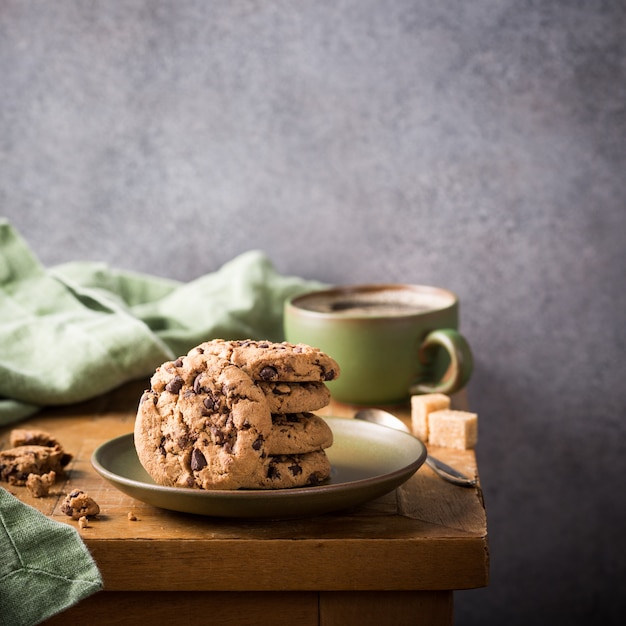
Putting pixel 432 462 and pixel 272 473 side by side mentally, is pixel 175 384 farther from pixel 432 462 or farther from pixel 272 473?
pixel 432 462

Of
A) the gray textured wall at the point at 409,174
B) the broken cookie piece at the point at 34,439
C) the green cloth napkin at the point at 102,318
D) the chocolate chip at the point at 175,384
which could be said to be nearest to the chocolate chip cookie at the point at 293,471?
the chocolate chip at the point at 175,384

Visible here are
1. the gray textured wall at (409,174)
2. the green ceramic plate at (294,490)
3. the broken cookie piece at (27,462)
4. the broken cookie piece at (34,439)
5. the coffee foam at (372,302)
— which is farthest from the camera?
the gray textured wall at (409,174)

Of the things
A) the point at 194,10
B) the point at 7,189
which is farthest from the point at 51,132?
the point at 194,10

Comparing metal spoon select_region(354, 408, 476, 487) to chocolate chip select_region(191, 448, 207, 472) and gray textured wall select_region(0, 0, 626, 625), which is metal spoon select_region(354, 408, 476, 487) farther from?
gray textured wall select_region(0, 0, 626, 625)

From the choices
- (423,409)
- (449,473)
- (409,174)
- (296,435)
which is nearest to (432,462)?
(449,473)

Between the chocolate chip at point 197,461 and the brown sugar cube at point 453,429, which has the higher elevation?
the chocolate chip at point 197,461

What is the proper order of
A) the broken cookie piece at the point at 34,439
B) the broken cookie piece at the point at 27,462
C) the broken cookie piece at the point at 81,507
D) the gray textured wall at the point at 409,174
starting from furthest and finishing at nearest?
the gray textured wall at the point at 409,174
the broken cookie piece at the point at 34,439
the broken cookie piece at the point at 27,462
the broken cookie piece at the point at 81,507

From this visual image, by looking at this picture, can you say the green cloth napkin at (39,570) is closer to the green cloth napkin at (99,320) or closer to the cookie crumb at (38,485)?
the green cloth napkin at (99,320)

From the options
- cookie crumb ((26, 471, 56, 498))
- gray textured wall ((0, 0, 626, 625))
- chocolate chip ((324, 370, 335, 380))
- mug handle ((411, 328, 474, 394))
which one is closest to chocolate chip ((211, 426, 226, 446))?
chocolate chip ((324, 370, 335, 380))
